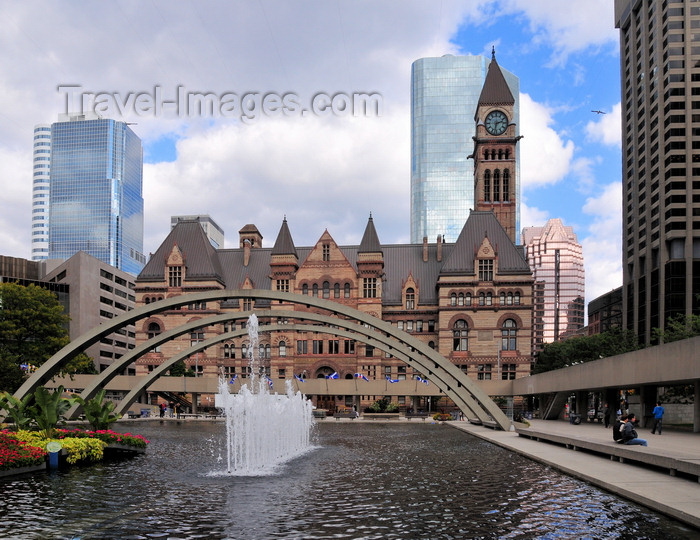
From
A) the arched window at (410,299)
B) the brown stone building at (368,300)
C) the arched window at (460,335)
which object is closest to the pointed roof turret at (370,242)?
the brown stone building at (368,300)

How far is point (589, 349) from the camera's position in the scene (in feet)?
249

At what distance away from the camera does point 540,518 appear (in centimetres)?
1434

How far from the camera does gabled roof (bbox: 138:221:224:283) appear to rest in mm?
92062

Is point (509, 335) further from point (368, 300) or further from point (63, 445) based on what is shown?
point (63, 445)

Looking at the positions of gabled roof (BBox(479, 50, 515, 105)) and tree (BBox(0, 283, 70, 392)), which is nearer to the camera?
tree (BBox(0, 283, 70, 392))

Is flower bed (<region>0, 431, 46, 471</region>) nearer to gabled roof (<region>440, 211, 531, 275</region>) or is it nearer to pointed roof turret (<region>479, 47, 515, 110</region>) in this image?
gabled roof (<region>440, 211, 531, 275</region>)

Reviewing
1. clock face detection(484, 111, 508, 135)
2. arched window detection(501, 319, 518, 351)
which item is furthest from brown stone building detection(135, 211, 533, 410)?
clock face detection(484, 111, 508, 135)

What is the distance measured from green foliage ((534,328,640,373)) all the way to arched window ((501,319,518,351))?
480cm

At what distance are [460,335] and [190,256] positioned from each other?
35.7 meters

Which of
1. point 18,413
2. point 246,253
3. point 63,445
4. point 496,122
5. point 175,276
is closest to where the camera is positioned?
point 63,445

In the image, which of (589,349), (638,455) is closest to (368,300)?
(589,349)

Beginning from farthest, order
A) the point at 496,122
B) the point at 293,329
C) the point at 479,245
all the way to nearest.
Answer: the point at 496,122, the point at 479,245, the point at 293,329

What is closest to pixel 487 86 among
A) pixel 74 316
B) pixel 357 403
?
pixel 357 403

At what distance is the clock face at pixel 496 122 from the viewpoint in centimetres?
10269
